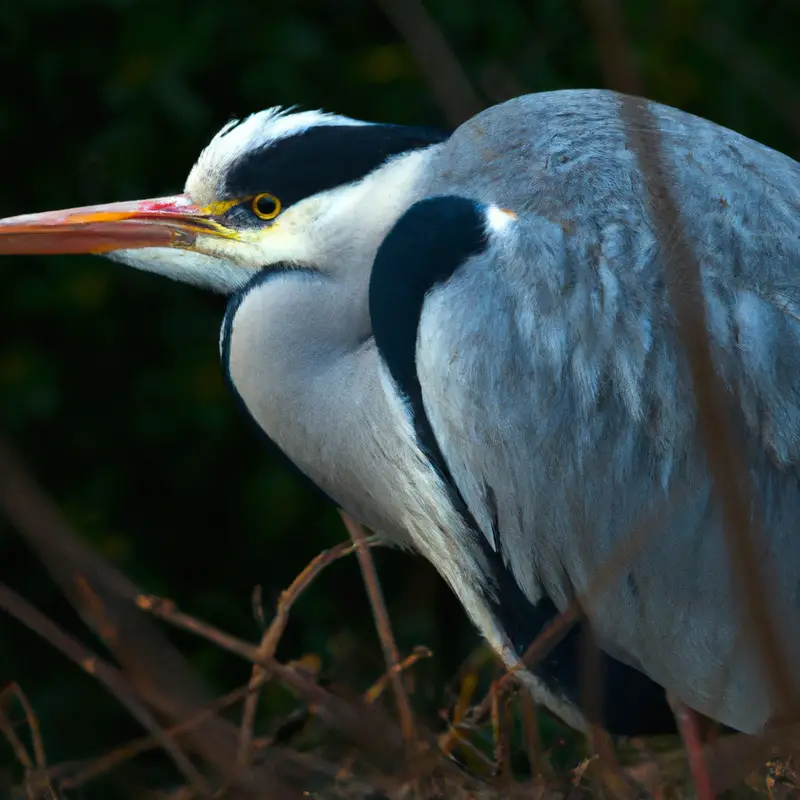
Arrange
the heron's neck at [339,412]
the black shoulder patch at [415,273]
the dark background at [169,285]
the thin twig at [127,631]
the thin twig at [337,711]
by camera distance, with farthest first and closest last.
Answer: the dark background at [169,285] → the heron's neck at [339,412] → the black shoulder patch at [415,273] → the thin twig at [337,711] → the thin twig at [127,631]

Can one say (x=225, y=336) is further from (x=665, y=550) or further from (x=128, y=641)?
(x=128, y=641)

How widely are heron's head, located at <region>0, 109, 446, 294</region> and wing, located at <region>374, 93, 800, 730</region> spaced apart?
19 centimetres

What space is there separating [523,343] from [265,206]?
1.65 ft

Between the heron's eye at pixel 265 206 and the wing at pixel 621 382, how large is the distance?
0.28 metres

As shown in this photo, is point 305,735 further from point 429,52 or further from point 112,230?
point 429,52

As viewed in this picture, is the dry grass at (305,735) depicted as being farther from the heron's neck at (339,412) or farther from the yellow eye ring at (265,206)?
the yellow eye ring at (265,206)

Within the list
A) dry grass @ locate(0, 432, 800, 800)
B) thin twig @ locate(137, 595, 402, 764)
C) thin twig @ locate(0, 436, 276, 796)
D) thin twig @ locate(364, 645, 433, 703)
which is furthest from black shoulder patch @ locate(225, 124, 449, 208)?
thin twig @ locate(0, 436, 276, 796)

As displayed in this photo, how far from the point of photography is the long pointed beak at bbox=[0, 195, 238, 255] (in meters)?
1.86

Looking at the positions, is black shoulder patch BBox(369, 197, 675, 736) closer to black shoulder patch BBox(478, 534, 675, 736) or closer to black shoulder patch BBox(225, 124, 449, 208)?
black shoulder patch BBox(478, 534, 675, 736)

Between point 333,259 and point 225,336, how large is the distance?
23 cm

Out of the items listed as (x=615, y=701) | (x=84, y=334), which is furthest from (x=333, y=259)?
(x=84, y=334)

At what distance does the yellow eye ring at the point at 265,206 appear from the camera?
1830 millimetres

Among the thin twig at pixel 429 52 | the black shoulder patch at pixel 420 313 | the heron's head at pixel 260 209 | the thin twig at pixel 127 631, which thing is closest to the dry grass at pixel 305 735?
the thin twig at pixel 127 631

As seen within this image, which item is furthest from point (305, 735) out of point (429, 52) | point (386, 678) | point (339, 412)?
point (429, 52)
